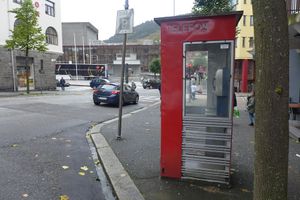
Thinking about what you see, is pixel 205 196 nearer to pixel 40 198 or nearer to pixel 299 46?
pixel 40 198

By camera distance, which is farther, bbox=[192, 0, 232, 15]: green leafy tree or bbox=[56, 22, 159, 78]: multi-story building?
bbox=[56, 22, 159, 78]: multi-story building

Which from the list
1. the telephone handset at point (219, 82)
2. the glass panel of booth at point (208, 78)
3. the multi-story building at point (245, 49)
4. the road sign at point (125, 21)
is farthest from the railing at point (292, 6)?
the multi-story building at point (245, 49)

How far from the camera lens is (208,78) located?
5383mm

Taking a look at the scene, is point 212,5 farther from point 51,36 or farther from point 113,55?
point 113,55

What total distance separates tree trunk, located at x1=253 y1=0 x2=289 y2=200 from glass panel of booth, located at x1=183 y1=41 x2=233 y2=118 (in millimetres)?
2112

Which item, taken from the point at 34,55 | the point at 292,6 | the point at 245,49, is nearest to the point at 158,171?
the point at 292,6

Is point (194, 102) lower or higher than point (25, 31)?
lower

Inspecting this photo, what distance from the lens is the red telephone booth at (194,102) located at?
4.68 metres

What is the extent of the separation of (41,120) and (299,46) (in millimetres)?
10485

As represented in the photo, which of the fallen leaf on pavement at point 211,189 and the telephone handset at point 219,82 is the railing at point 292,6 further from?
the fallen leaf on pavement at point 211,189

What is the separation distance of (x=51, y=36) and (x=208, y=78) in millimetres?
36648

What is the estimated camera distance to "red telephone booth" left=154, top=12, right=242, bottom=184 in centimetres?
468

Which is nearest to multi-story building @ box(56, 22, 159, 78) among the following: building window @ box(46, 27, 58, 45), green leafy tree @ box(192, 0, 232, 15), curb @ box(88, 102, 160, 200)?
building window @ box(46, 27, 58, 45)

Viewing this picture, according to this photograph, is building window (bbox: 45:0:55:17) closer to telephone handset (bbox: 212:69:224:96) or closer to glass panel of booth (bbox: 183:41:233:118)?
glass panel of booth (bbox: 183:41:233:118)
